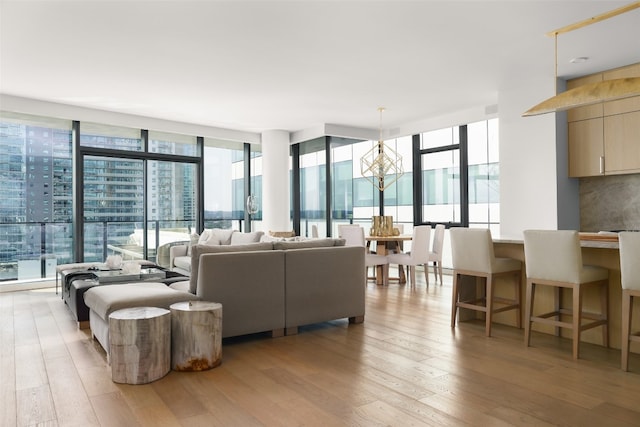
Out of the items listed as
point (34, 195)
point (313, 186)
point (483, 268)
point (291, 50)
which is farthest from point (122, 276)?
point (313, 186)

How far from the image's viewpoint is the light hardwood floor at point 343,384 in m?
2.28

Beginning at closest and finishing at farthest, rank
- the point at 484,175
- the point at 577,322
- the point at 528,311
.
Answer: the point at 577,322, the point at 528,311, the point at 484,175

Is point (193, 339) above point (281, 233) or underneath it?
underneath

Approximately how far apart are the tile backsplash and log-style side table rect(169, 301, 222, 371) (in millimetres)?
4835

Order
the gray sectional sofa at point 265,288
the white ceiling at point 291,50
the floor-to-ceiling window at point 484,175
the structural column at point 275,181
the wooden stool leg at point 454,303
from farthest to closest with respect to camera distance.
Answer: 1. the structural column at point 275,181
2. the floor-to-ceiling window at point 484,175
3. the wooden stool leg at point 454,303
4. the white ceiling at point 291,50
5. the gray sectional sofa at point 265,288

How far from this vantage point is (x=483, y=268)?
153 inches

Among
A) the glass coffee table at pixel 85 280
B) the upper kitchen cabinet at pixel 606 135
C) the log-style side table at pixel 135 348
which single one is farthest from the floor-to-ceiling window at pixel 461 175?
the log-style side table at pixel 135 348

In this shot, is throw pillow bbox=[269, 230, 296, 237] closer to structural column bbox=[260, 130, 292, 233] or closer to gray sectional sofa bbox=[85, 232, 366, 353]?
structural column bbox=[260, 130, 292, 233]

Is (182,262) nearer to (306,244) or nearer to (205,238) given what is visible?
(205,238)

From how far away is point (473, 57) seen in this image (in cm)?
472

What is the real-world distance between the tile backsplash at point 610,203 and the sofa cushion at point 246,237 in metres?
4.13

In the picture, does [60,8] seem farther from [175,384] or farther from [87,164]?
[87,164]

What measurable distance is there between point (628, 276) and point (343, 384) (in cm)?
200

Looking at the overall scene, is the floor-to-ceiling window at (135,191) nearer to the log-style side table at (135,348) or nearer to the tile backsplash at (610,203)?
the log-style side table at (135,348)
